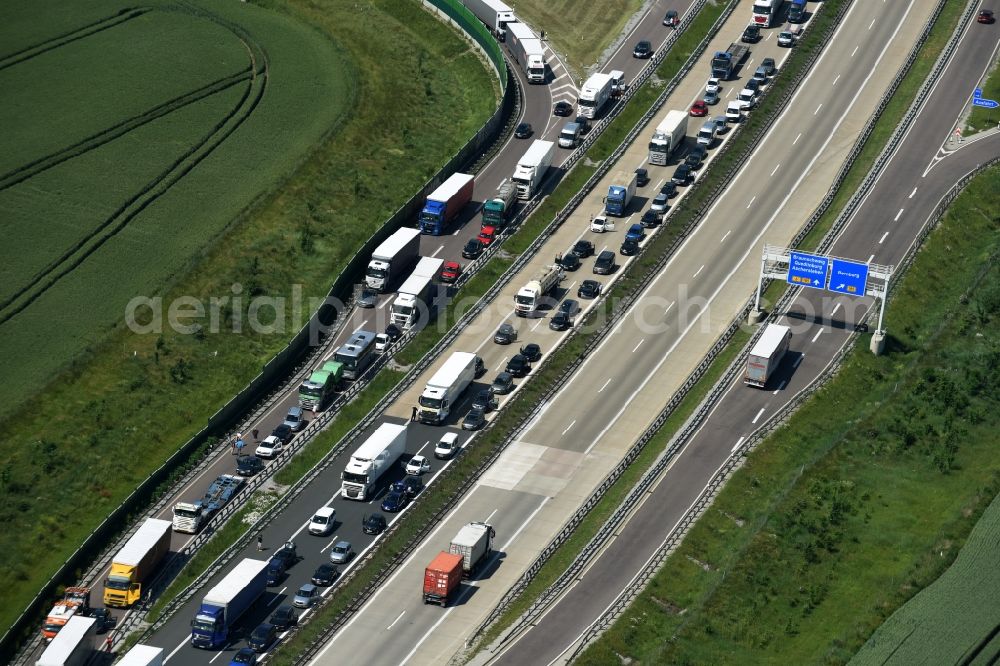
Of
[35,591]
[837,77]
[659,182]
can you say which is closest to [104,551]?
[35,591]

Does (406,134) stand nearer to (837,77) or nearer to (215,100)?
(215,100)

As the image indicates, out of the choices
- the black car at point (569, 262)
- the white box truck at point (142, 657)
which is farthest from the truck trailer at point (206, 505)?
the black car at point (569, 262)

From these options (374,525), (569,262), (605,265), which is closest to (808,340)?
(605,265)

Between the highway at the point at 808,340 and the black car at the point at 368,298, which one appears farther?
the black car at the point at 368,298

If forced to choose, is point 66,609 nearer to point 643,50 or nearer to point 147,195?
point 147,195

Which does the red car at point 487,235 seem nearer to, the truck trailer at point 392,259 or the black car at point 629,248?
the truck trailer at point 392,259

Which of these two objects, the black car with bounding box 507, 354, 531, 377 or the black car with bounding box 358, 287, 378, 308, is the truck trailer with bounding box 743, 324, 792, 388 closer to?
the black car with bounding box 507, 354, 531, 377
